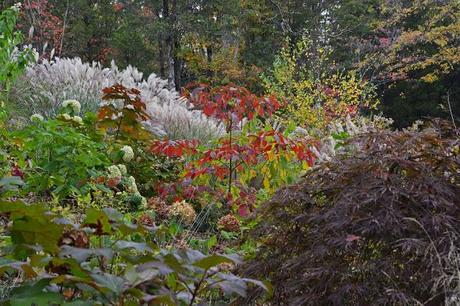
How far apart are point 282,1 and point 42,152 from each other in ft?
57.0

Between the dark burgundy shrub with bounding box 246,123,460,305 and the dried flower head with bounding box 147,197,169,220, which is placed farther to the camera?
the dried flower head with bounding box 147,197,169,220

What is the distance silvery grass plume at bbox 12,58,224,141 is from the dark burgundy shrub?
3645 millimetres

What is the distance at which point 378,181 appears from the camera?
1.96 m

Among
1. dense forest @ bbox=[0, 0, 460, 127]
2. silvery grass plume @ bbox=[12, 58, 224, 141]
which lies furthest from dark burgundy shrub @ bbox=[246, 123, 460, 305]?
dense forest @ bbox=[0, 0, 460, 127]

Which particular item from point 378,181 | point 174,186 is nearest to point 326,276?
point 378,181

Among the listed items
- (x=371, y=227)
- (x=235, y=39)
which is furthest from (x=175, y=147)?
(x=235, y=39)

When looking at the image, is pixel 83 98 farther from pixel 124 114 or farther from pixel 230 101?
pixel 230 101

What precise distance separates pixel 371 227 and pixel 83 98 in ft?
18.8

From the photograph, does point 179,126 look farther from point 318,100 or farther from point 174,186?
point 318,100

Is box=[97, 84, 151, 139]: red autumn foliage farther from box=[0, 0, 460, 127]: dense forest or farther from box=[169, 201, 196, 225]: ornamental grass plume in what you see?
box=[0, 0, 460, 127]: dense forest

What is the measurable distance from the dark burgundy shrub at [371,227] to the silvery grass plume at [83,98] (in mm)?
3645

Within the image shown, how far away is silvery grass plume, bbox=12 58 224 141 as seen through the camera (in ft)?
21.6

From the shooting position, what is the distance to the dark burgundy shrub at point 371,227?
5.86ft

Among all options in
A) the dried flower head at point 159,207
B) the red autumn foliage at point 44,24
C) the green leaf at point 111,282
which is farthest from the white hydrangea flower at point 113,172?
the red autumn foliage at point 44,24
